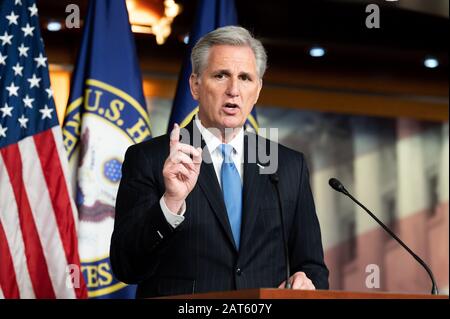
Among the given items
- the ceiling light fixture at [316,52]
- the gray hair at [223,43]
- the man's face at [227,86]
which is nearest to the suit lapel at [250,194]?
the man's face at [227,86]

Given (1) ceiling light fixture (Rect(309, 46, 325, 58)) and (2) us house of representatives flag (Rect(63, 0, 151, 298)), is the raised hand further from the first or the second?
(1) ceiling light fixture (Rect(309, 46, 325, 58))

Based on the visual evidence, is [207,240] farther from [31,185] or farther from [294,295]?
[31,185]

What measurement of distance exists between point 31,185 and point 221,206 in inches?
75.3

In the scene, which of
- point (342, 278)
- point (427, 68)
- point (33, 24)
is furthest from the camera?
point (427, 68)

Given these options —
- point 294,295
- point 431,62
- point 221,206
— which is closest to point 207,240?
point 221,206

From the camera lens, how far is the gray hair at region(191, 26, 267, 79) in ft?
9.47

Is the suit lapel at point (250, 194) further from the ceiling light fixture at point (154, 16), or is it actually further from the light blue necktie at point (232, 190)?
the ceiling light fixture at point (154, 16)

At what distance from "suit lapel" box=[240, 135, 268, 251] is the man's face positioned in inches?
6.0

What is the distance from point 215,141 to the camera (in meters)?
2.86

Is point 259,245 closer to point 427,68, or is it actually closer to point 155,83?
point 155,83

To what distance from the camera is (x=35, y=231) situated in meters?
4.28

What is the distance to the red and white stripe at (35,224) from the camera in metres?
4.22

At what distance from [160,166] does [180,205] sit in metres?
0.41
